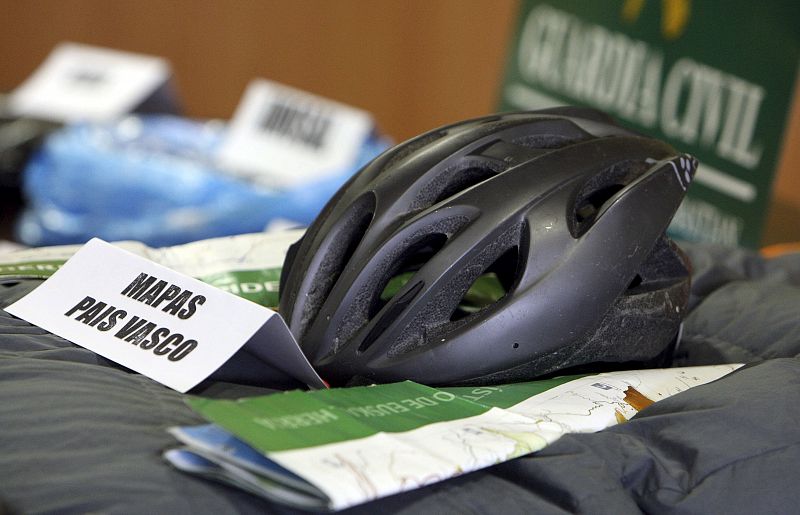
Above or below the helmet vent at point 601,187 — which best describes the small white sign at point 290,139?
below

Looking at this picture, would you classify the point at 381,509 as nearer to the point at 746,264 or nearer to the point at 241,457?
the point at 241,457

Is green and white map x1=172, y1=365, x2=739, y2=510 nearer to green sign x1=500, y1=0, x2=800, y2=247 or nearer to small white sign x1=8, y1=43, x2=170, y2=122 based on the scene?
green sign x1=500, y1=0, x2=800, y2=247

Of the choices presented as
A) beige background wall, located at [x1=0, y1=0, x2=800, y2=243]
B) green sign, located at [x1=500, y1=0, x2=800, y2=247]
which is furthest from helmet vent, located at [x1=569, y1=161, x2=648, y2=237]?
beige background wall, located at [x1=0, y1=0, x2=800, y2=243]

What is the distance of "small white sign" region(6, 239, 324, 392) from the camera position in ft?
1.94

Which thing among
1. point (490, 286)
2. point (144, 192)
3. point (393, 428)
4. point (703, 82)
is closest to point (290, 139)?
point (144, 192)

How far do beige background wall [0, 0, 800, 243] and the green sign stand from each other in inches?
38.5

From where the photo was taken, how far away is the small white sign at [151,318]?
590mm

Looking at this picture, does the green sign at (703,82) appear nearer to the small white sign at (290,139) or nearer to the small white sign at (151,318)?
the small white sign at (290,139)

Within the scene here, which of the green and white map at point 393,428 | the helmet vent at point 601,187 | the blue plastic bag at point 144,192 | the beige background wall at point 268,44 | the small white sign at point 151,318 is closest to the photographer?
the green and white map at point 393,428

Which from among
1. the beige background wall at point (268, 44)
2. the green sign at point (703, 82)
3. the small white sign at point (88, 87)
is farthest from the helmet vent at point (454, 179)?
the beige background wall at point (268, 44)

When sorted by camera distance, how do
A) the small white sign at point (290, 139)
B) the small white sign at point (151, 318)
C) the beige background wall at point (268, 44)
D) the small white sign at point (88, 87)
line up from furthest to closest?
the beige background wall at point (268, 44)
the small white sign at point (88, 87)
the small white sign at point (290, 139)
the small white sign at point (151, 318)

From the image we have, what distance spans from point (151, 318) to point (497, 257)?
229 mm

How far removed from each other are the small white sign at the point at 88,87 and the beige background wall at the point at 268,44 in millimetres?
749

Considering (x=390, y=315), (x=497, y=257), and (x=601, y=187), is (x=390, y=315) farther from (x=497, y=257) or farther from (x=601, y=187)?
(x=601, y=187)
